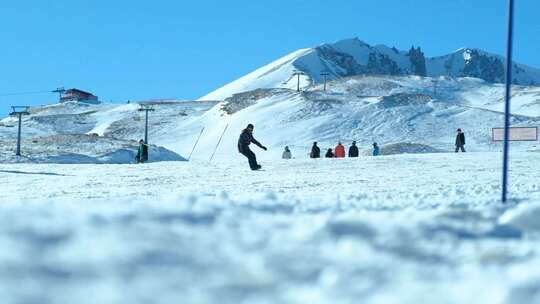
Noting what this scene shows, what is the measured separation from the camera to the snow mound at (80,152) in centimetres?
4353

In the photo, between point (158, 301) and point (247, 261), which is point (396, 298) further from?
point (158, 301)

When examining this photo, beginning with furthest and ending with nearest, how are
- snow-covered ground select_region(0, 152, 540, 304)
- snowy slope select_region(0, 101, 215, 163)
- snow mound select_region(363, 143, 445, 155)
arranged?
snow mound select_region(363, 143, 445, 155)
snowy slope select_region(0, 101, 215, 163)
snow-covered ground select_region(0, 152, 540, 304)

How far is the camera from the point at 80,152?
164 ft

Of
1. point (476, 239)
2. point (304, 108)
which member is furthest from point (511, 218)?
point (304, 108)

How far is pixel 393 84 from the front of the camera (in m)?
133

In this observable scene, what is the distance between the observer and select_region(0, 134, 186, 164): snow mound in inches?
1714

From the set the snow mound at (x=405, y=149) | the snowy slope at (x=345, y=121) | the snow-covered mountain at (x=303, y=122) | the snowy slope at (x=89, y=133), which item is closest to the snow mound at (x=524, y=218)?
the snowy slope at (x=89, y=133)

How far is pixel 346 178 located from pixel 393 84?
119214mm

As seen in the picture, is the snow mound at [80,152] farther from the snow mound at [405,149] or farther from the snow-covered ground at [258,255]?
the snow-covered ground at [258,255]

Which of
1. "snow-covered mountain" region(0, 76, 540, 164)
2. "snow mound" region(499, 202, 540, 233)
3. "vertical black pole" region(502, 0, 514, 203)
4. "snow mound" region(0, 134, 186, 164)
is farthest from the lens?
"snow-covered mountain" region(0, 76, 540, 164)

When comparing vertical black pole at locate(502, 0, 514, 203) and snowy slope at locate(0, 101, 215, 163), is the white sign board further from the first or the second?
snowy slope at locate(0, 101, 215, 163)

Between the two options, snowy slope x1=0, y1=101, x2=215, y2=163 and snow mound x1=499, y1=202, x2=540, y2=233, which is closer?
snow mound x1=499, y1=202, x2=540, y2=233

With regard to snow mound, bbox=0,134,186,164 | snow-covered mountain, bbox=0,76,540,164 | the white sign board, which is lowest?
snow mound, bbox=0,134,186,164

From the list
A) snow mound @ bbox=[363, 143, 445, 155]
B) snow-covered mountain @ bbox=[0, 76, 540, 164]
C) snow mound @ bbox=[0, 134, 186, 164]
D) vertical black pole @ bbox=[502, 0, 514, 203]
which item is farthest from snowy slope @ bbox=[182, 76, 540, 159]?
vertical black pole @ bbox=[502, 0, 514, 203]
